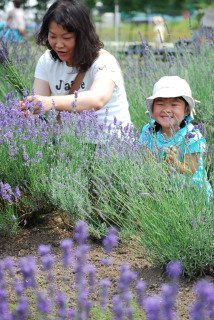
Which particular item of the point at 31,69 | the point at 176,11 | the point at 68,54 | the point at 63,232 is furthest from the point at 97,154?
the point at 176,11

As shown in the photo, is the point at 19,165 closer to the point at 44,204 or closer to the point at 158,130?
the point at 44,204

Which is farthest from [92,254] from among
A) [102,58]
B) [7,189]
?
[102,58]

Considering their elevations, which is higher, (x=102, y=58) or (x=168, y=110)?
(x=102, y=58)

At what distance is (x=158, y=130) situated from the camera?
3082mm

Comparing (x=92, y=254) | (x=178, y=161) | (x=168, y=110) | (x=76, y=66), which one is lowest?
(x=92, y=254)

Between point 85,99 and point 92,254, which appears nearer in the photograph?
point 92,254

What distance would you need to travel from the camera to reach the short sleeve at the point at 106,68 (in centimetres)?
321

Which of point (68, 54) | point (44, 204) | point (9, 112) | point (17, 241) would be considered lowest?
point (17, 241)

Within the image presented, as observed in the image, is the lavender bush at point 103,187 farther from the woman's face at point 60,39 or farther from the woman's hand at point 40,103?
the woman's face at point 60,39

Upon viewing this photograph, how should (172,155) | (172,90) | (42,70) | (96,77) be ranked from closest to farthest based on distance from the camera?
(172,155), (172,90), (96,77), (42,70)

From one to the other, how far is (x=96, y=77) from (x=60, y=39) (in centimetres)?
34

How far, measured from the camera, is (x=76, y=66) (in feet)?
11.1

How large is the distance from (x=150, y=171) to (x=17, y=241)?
0.88 meters

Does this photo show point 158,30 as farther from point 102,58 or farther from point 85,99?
point 85,99
